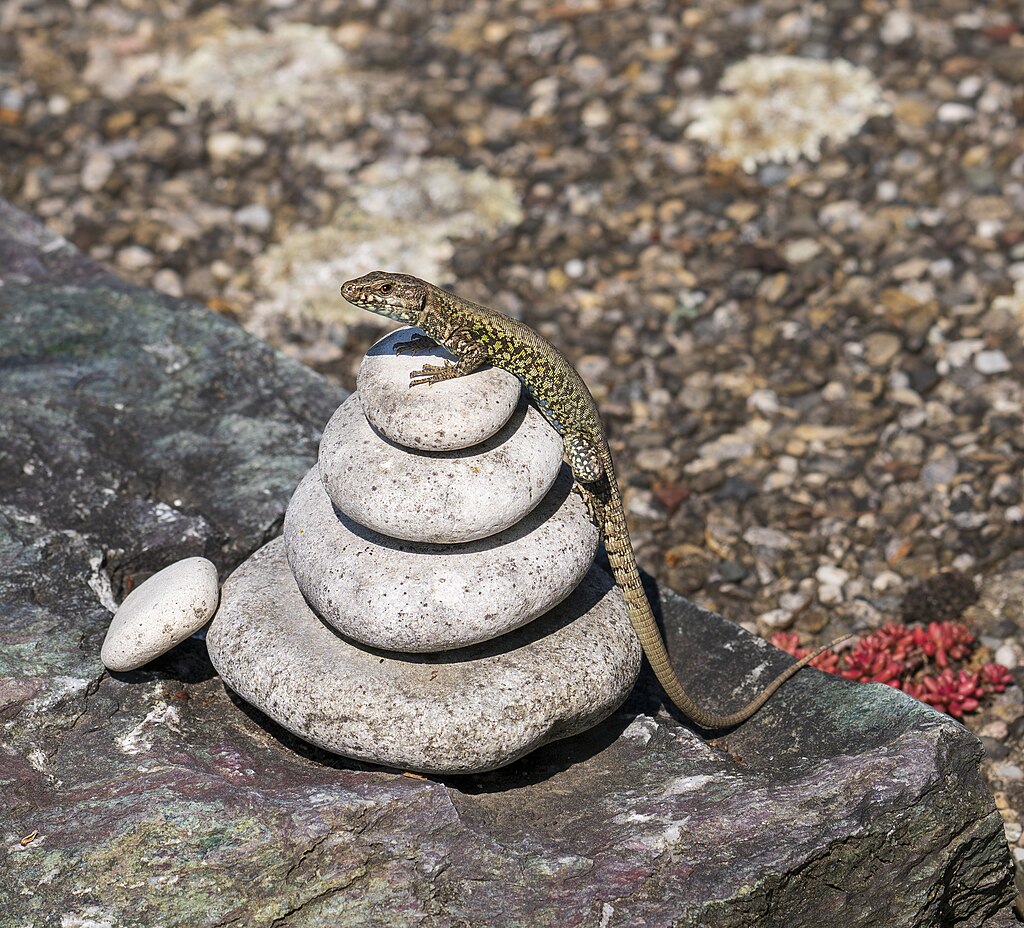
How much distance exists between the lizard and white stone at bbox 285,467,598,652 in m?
0.25

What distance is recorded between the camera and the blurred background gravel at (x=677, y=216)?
343 inches

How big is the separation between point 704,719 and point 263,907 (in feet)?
7.56

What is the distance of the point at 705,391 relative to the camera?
32.1ft

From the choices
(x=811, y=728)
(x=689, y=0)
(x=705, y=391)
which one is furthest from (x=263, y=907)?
(x=689, y=0)

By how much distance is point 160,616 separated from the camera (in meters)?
5.77

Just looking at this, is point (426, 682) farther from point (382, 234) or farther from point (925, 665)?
point (382, 234)

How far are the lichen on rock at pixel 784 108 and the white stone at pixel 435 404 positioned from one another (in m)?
6.75

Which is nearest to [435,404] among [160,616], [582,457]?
[582,457]

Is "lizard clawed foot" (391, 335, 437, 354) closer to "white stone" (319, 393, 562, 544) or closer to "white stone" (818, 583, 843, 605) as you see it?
"white stone" (319, 393, 562, 544)

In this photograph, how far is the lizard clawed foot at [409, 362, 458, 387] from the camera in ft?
18.0

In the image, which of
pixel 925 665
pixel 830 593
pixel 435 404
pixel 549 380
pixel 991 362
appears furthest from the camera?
pixel 991 362

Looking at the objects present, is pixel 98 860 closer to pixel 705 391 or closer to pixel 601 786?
pixel 601 786

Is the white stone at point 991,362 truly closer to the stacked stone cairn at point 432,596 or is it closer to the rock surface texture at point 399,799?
the rock surface texture at point 399,799

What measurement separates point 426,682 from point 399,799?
54 cm
